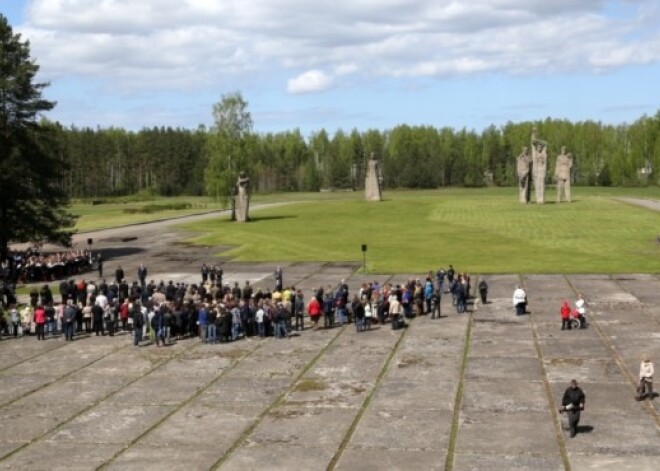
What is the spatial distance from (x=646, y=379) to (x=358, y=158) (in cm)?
17124

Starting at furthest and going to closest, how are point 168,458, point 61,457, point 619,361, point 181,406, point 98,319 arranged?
point 98,319 < point 619,361 < point 181,406 < point 61,457 < point 168,458

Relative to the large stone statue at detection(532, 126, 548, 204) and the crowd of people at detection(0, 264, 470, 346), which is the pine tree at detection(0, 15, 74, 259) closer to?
the crowd of people at detection(0, 264, 470, 346)

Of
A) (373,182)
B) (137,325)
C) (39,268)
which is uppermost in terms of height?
(373,182)

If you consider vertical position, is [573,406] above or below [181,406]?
above

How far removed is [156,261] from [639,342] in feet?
102

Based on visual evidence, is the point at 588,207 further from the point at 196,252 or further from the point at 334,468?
the point at 334,468

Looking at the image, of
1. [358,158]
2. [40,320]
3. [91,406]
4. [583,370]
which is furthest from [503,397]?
[358,158]

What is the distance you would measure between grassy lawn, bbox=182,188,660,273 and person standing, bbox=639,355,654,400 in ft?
74.3

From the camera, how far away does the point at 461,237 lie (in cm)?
5928

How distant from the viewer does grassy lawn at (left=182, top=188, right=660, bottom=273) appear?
46.2 meters

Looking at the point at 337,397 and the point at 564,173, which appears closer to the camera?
the point at 337,397

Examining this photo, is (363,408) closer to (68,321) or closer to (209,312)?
(209,312)

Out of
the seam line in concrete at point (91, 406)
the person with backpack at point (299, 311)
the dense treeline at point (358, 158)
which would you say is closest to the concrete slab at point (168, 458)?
the seam line in concrete at point (91, 406)

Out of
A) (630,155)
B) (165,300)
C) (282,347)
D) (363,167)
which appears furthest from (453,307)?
(363,167)
